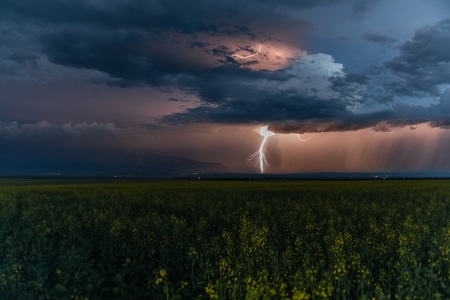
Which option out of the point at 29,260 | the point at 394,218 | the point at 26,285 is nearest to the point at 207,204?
the point at 394,218

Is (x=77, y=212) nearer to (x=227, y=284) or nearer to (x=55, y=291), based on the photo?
(x=55, y=291)

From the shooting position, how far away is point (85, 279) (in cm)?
872

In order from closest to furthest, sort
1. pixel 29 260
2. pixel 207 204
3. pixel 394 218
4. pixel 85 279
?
pixel 85 279, pixel 29 260, pixel 394 218, pixel 207 204

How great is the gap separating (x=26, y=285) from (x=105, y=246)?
3446 millimetres

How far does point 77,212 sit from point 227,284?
1514 cm

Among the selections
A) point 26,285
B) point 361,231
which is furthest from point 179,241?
point 361,231

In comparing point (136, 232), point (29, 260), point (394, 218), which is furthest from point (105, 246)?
point (394, 218)

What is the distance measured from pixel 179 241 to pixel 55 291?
441 centimetres

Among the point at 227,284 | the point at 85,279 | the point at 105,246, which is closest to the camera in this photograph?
the point at 227,284

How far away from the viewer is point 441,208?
70.3 feet

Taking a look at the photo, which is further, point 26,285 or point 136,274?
point 136,274

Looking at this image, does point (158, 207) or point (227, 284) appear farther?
point (158, 207)

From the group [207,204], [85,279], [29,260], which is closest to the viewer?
→ [85,279]

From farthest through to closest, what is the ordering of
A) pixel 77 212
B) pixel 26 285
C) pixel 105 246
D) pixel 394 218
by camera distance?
pixel 77 212 < pixel 394 218 < pixel 105 246 < pixel 26 285
